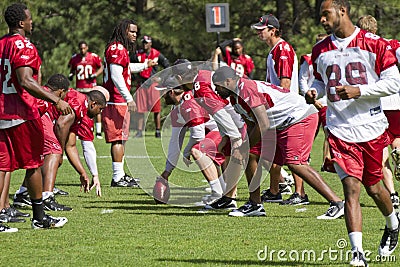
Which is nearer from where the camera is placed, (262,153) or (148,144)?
(262,153)

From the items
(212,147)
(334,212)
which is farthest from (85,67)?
(334,212)

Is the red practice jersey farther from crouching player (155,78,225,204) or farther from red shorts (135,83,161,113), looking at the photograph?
red shorts (135,83,161,113)

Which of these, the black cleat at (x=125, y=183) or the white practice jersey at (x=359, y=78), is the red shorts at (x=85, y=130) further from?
the white practice jersey at (x=359, y=78)

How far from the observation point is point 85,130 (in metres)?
11.6

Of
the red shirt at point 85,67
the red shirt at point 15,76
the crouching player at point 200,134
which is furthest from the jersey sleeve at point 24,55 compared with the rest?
the red shirt at point 85,67

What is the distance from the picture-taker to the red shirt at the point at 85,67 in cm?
2312

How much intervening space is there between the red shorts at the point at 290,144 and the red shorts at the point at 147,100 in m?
11.9

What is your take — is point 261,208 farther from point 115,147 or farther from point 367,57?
point 115,147

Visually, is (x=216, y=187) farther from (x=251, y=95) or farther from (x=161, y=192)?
(x=251, y=95)

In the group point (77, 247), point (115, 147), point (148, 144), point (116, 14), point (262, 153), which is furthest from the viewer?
point (116, 14)

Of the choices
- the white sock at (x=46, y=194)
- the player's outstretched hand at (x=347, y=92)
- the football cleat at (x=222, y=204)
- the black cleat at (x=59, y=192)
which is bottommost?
the black cleat at (x=59, y=192)

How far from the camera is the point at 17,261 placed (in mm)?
6805

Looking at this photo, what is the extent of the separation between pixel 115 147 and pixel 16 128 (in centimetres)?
492

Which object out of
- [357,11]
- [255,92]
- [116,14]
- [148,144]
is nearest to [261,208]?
[255,92]
